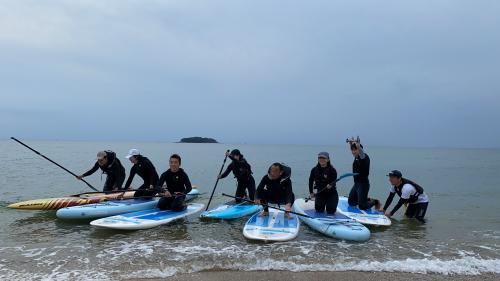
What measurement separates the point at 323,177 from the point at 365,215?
1.82 m

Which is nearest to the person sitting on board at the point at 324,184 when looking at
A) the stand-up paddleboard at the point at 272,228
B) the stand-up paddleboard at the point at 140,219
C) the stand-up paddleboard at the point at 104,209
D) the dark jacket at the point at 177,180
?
the stand-up paddleboard at the point at 272,228

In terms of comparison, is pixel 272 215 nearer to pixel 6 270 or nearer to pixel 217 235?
pixel 217 235

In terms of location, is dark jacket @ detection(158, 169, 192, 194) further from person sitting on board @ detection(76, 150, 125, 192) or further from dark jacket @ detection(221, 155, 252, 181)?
person sitting on board @ detection(76, 150, 125, 192)

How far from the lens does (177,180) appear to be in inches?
374

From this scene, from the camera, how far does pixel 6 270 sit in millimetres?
5836

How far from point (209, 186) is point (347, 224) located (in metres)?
14.0

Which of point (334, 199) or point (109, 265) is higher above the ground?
point (334, 199)

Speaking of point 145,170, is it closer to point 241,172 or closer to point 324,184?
point 241,172

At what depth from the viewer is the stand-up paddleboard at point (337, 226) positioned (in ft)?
25.4

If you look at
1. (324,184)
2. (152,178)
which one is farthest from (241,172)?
(324,184)

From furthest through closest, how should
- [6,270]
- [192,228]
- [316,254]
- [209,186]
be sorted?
1. [209,186]
2. [192,228]
3. [316,254]
4. [6,270]

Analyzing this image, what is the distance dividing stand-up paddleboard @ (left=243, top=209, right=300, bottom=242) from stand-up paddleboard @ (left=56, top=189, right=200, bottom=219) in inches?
134

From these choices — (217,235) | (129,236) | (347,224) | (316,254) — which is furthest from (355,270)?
(129,236)

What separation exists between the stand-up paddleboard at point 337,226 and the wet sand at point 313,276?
1.84 meters
